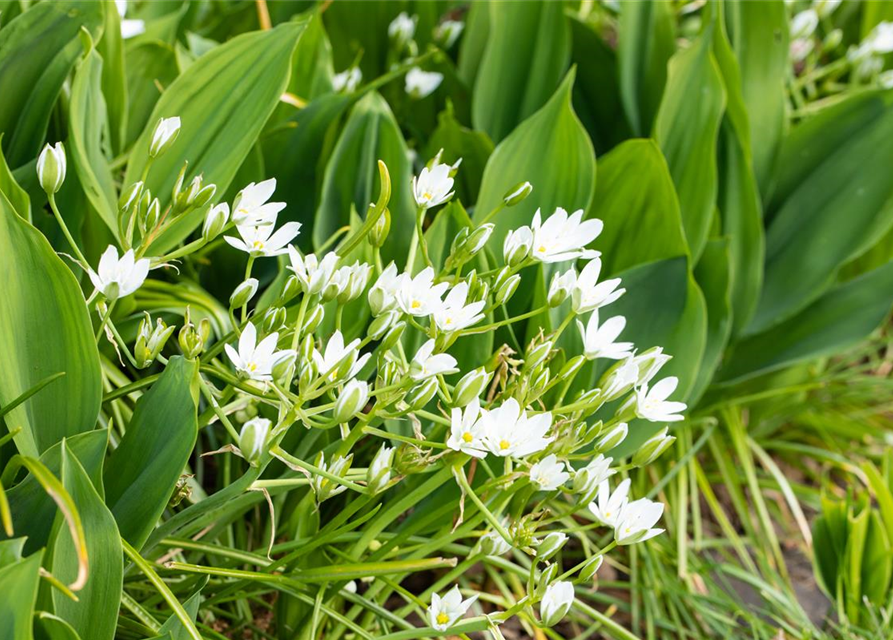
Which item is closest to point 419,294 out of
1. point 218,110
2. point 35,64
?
point 218,110

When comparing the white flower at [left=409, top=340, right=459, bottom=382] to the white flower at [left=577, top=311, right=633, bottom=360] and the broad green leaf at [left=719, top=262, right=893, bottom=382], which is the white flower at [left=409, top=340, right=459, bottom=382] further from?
the broad green leaf at [left=719, top=262, right=893, bottom=382]

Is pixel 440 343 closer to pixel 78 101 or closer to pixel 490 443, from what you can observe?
pixel 490 443

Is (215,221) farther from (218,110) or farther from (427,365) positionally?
(218,110)

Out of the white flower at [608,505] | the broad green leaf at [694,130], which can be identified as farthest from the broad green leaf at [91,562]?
the broad green leaf at [694,130]

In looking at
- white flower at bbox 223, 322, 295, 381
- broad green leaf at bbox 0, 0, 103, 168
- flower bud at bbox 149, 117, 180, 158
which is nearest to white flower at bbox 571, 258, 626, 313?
white flower at bbox 223, 322, 295, 381

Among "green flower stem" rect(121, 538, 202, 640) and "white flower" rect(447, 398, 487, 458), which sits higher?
"white flower" rect(447, 398, 487, 458)

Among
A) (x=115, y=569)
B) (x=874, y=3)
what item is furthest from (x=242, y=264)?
(x=874, y=3)
